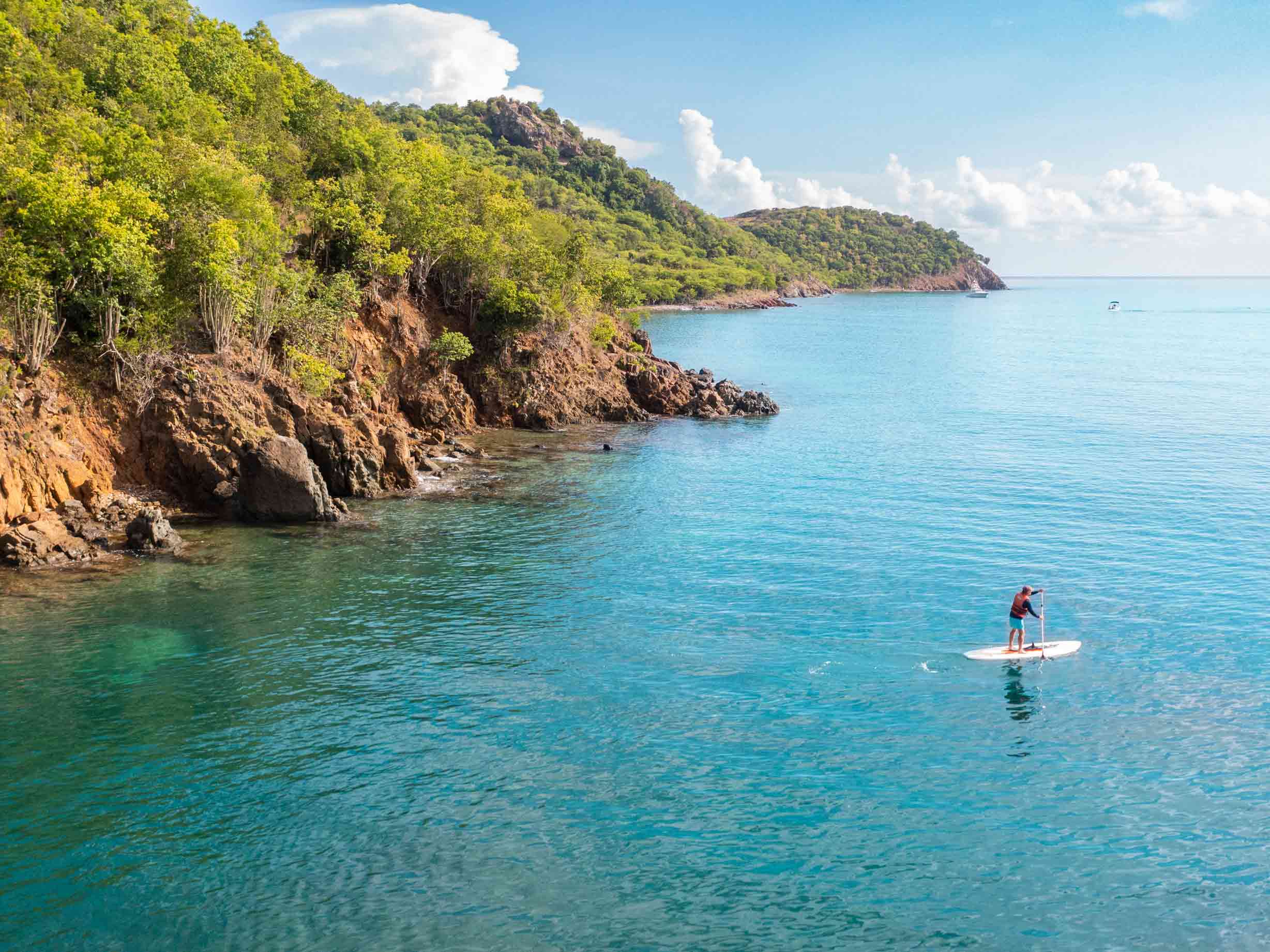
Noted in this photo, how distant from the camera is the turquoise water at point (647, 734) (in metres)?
18.8

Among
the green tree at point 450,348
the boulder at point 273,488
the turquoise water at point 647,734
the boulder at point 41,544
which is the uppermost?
the green tree at point 450,348

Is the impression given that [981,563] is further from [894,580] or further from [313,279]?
[313,279]

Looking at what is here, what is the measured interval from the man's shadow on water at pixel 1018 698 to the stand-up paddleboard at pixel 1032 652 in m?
0.36

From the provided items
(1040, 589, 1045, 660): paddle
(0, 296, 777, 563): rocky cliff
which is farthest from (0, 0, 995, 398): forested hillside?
(1040, 589, 1045, 660): paddle

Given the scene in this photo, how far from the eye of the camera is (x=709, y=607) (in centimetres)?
3512

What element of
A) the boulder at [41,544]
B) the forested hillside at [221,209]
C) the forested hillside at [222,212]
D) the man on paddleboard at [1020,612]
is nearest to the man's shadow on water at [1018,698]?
the man on paddleboard at [1020,612]

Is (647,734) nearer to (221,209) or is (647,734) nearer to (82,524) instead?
(82,524)

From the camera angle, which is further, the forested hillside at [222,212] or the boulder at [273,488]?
the boulder at [273,488]

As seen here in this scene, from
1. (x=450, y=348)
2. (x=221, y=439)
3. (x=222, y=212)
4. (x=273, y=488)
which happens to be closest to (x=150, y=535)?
(x=273, y=488)

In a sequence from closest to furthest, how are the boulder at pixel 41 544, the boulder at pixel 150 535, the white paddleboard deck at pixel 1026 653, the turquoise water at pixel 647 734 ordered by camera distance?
the turquoise water at pixel 647 734 → the white paddleboard deck at pixel 1026 653 → the boulder at pixel 41 544 → the boulder at pixel 150 535

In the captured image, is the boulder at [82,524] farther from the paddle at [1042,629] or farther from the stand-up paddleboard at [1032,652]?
the paddle at [1042,629]

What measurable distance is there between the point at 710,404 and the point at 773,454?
1719 centimetres

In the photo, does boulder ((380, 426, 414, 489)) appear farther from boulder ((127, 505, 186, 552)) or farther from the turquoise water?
boulder ((127, 505, 186, 552))

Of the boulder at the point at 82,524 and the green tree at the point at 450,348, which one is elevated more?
the green tree at the point at 450,348
